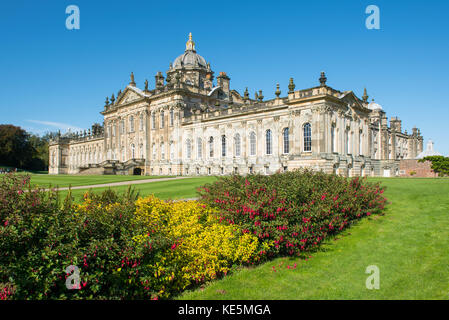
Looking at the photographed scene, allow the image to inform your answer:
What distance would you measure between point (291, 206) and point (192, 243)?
405 centimetres

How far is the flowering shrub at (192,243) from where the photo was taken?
796 centimetres

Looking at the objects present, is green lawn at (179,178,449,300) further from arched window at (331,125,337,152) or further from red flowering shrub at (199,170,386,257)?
arched window at (331,125,337,152)

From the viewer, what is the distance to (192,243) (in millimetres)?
8977

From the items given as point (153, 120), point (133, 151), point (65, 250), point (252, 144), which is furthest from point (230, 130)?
point (65, 250)

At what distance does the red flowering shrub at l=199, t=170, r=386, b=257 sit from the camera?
10.4 metres

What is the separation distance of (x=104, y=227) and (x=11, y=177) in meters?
2.41

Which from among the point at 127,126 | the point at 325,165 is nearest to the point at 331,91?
the point at 325,165

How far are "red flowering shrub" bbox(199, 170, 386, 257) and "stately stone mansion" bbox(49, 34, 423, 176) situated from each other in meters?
19.6

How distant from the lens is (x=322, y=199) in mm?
12211

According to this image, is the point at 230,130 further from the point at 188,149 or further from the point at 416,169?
the point at 416,169

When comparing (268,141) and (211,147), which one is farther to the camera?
(211,147)

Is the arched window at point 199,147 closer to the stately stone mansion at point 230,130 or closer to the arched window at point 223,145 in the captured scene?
the stately stone mansion at point 230,130

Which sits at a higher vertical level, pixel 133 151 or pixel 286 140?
pixel 133 151

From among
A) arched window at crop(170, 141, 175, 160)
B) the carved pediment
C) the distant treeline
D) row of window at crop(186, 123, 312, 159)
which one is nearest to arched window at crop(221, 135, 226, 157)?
row of window at crop(186, 123, 312, 159)
